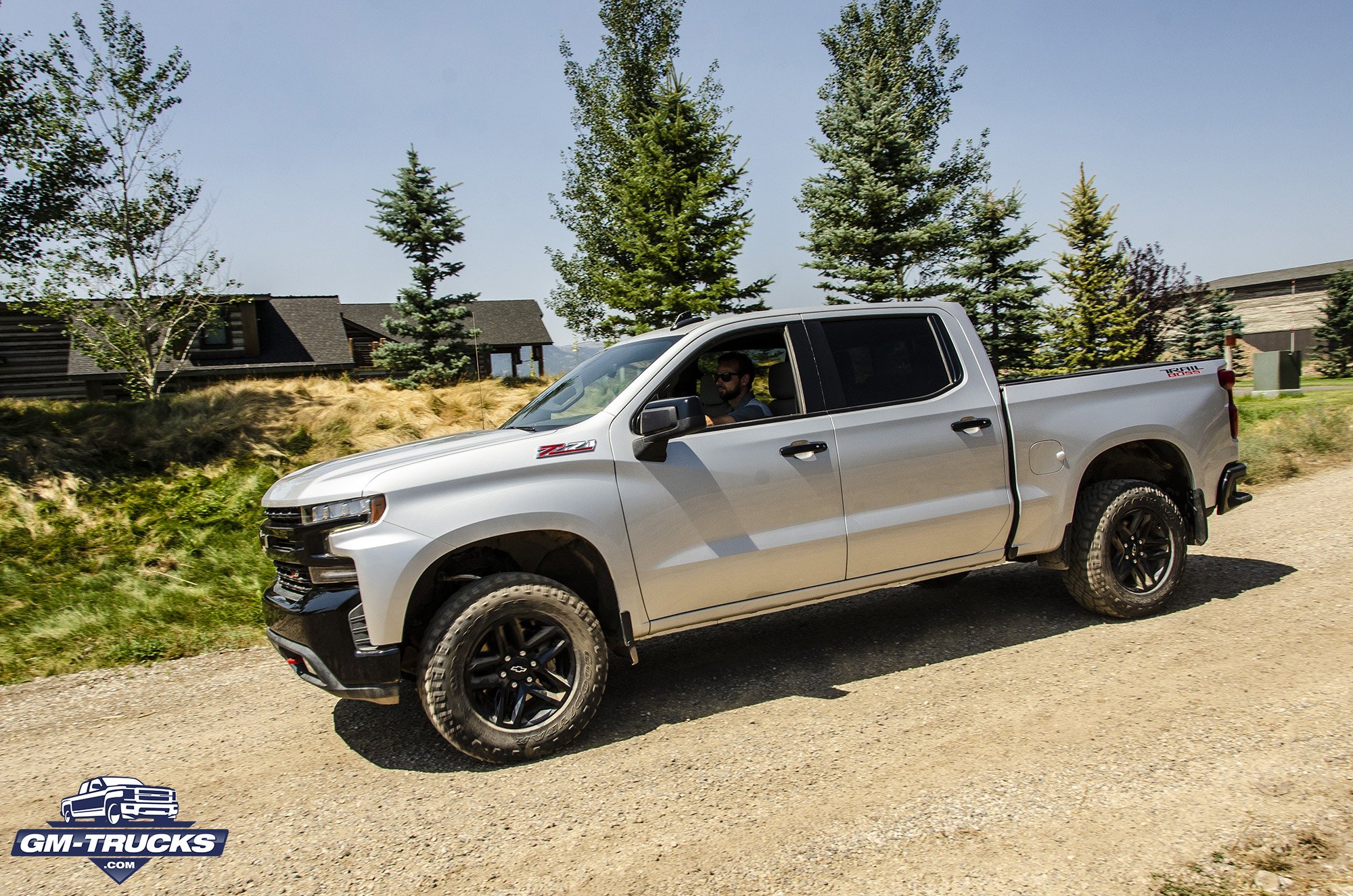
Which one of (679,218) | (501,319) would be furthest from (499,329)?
(679,218)

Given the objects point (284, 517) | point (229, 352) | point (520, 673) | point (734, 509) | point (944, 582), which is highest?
point (229, 352)

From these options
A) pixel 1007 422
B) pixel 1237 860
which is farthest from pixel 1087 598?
pixel 1237 860

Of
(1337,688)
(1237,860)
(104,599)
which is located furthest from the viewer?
(104,599)

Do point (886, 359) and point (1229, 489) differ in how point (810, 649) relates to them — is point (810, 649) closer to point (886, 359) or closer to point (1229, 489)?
point (886, 359)

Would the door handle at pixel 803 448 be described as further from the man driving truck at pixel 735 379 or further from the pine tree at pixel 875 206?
the pine tree at pixel 875 206

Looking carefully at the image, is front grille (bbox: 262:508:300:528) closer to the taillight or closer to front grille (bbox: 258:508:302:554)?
front grille (bbox: 258:508:302:554)

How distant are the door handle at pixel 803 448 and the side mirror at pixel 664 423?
49 cm

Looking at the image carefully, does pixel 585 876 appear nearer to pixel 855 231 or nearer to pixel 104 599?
pixel 104 599

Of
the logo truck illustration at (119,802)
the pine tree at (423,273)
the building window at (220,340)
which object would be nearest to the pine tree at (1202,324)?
the pine tree at (423,273)

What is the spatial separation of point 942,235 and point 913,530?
19.8 m

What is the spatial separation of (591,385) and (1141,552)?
12.2ft

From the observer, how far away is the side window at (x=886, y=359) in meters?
4.79

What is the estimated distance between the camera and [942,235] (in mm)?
22516

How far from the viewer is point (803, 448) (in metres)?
4.49
